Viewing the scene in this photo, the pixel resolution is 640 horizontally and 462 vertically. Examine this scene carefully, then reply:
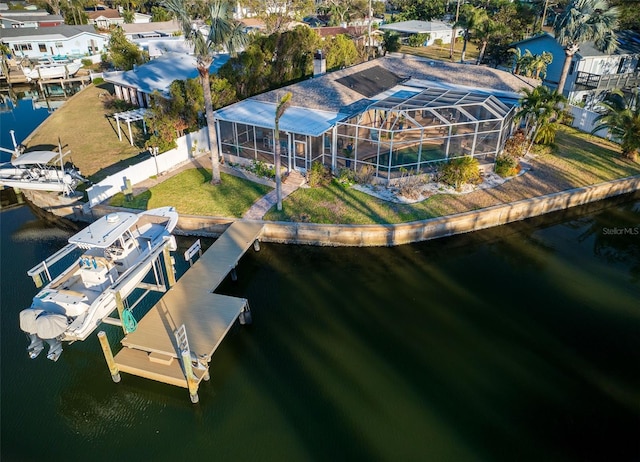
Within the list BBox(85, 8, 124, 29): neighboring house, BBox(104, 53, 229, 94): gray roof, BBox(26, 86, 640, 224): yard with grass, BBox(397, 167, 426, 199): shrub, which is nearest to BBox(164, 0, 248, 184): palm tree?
BBox(26, 86, 640, 224): yard with grass

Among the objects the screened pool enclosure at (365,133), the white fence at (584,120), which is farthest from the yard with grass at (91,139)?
the white fence at (584,120)

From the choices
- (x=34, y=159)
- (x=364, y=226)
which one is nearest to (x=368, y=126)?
(x=364, y=226)

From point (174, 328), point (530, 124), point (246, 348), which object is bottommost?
point (246, 348)

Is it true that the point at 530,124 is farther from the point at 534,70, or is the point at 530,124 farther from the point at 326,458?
the point at 326,458

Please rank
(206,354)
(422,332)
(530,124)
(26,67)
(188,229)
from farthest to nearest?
(26,67)
(530,124)
(188,229)
(422,332)
(206,354)

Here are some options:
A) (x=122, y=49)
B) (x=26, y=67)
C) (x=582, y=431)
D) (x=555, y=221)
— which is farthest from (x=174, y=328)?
(x=26, y=67)

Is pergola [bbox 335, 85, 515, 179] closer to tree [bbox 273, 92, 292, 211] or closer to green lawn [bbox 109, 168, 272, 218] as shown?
tree [bbox 273, 92, 292, 211]
